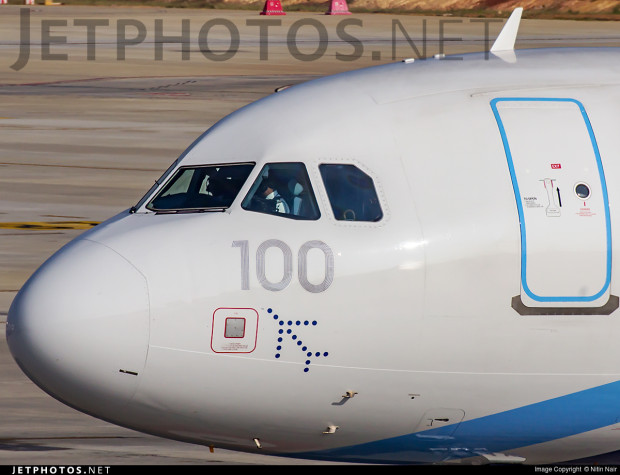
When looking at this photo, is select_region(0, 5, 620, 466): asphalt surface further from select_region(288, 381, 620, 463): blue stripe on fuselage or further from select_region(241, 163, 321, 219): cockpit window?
select_region(241, 163, 321, 219): cockpit window

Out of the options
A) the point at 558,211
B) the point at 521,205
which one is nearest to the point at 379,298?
the point at 521,205

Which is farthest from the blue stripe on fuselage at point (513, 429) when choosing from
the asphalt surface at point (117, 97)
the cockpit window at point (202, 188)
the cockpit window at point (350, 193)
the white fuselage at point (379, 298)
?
the cockpit window at point (202, 188)

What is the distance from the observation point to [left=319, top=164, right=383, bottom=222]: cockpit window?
9781 millimetres

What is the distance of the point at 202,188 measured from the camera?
1016 centimetres

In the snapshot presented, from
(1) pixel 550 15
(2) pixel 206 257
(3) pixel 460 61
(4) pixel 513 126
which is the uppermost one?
(1) pixel 550 15

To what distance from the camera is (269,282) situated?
376 inches

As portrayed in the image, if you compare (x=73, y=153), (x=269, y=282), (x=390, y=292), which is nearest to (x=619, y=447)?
(x=390, y=292)

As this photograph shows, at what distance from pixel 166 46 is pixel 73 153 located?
35.8 m

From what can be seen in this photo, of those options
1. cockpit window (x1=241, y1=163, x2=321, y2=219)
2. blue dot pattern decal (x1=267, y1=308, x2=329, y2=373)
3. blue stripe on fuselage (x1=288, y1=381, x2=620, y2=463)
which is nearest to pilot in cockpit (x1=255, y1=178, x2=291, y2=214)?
cockpit window (x1=241, y1=163, x2=321, y2=219)

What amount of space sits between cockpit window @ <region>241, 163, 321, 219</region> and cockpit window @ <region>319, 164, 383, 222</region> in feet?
0.57

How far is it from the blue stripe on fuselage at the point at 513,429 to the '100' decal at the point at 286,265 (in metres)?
1.40

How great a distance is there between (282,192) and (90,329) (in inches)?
76.4

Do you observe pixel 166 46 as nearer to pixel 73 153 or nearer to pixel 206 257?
pixel 73 153

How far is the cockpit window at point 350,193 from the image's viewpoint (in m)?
9.78
